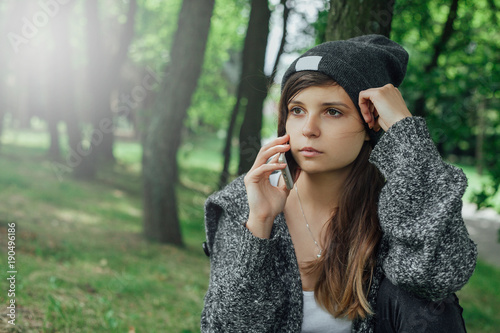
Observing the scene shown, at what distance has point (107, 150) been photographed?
1725cm

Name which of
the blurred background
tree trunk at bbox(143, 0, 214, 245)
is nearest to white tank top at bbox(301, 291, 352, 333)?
the blurred background

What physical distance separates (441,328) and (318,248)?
704 millimetres

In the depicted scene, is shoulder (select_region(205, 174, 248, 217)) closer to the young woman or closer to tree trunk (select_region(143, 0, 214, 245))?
the young woman

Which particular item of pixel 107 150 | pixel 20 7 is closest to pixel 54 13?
pixel 20 7

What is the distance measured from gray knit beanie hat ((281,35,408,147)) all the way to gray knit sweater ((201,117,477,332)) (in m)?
0.26

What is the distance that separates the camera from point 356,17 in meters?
3.31

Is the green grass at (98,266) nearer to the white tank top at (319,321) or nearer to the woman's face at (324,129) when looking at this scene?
the white tank top at (319,321)

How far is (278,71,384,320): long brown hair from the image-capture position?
7.44 ft

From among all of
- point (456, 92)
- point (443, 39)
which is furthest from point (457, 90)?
point (443, 39)

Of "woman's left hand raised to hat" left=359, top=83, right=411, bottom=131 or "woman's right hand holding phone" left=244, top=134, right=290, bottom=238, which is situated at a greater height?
"woman's left hand raised to hat" left=359, top=83, right=411, bottom=131

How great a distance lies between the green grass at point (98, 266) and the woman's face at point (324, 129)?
2.12 metres

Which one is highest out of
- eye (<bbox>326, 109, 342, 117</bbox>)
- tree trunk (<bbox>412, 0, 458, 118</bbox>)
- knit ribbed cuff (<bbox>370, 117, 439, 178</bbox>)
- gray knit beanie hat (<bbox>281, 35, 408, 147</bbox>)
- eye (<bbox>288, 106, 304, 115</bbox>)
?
tree trunk (<bbox>412, 0, 458, 118</bbox>)

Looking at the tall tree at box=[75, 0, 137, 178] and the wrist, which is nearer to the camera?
the wrist

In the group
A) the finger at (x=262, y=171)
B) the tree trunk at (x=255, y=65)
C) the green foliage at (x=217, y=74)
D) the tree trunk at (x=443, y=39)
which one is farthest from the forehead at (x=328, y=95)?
the green foliage at (x=217, y=74)
